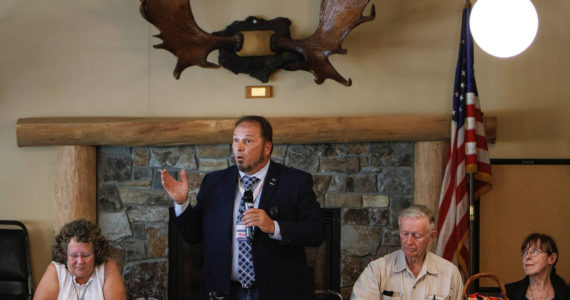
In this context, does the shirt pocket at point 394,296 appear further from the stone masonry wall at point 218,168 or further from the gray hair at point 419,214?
the stone masonry wall at point 218,168

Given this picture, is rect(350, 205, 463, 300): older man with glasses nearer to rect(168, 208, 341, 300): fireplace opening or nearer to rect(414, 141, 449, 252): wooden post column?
rect(414, 141, 449, 252): wooden post column

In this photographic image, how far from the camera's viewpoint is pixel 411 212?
8.05ft

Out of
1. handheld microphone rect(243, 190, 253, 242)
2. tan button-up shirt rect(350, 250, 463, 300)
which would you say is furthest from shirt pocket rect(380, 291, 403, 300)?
handheld microphone rect(243, 190, 253, 242)

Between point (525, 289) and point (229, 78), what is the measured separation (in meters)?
2.25

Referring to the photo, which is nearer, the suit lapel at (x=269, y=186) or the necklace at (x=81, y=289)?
the suit lapel at (x=269, y=186)

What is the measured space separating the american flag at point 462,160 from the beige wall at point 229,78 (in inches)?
12.4

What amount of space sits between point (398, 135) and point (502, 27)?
1.05 m

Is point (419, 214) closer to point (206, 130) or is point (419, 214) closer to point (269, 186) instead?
point (269, 186)

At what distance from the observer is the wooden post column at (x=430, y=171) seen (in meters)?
3.83

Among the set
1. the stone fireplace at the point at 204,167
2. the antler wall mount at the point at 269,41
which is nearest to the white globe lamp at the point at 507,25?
the antler wall mount at the point at 269,41

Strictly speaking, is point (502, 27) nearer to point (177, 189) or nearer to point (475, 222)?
point (475, 222)

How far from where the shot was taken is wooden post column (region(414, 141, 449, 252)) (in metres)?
3.83

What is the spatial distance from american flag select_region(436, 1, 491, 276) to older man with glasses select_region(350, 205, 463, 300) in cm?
112

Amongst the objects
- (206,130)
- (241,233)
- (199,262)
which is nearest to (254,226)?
(241,233)
